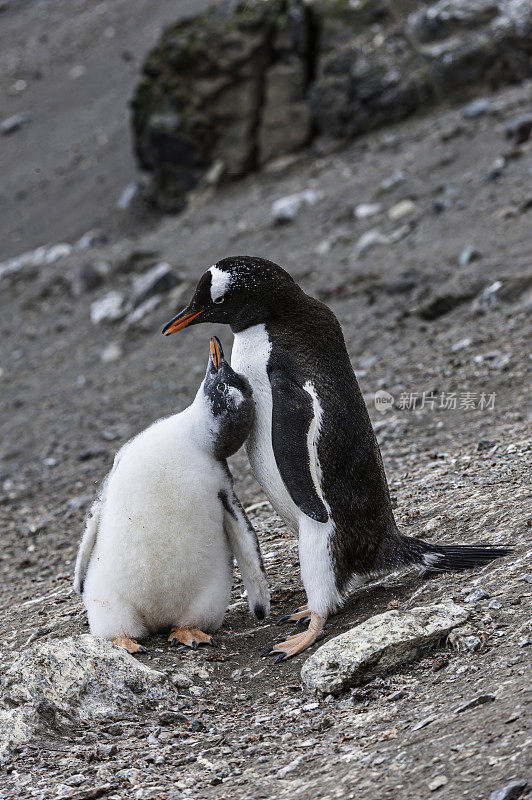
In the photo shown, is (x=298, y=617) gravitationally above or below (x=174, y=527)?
below

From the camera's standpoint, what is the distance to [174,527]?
3.94 metres

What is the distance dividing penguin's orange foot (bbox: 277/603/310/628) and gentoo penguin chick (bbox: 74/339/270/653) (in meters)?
0.20

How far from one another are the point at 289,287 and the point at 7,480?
5.04 meters

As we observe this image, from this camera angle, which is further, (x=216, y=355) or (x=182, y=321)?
(x=182, y=321)

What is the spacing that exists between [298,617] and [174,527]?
63cm

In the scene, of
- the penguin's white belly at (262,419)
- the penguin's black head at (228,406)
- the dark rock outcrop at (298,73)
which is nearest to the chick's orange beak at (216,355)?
the penguin's black head at (228,406)

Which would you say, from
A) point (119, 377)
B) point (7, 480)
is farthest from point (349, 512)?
point (119, 377)

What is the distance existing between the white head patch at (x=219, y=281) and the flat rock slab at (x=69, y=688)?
1.48 m

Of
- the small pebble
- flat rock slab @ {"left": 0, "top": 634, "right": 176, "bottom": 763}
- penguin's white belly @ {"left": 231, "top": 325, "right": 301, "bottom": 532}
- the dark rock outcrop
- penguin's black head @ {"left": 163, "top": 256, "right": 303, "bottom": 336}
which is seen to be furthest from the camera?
the dark rock outcrop

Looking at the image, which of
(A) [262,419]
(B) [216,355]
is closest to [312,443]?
(A) [262,419]

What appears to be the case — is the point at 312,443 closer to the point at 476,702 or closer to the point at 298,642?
the point at 298,642

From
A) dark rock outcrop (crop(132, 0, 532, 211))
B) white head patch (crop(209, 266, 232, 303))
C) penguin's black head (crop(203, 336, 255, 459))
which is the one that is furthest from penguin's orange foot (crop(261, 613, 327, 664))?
dark rock outcrop (crop(132, 0, 532, 211))

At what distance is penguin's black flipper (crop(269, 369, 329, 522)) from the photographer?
3.89 m

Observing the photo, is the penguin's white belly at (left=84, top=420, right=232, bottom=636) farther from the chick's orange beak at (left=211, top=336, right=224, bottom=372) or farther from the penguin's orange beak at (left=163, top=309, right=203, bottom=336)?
the penguin's orange beak at (left=163, top=309, right=203, bottom=336)
